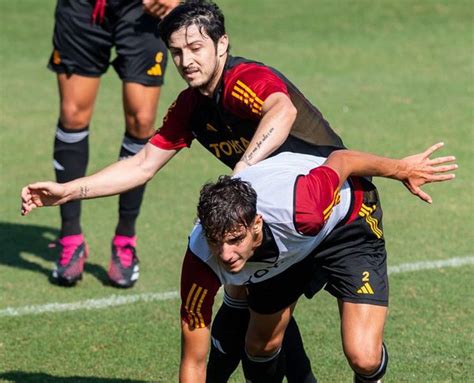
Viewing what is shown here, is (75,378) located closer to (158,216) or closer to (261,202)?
(261,202)

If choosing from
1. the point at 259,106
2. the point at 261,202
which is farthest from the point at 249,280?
the point at 259,106

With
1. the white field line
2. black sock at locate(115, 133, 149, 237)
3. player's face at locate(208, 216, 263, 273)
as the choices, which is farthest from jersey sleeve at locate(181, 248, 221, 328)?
black sock at locate(115, 133, 149, 237)

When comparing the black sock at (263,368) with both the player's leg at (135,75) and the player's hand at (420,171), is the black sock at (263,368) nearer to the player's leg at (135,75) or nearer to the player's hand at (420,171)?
the player's hand at (420,171)

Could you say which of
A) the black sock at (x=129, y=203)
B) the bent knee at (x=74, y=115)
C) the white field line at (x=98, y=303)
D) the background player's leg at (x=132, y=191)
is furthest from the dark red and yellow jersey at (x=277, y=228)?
the bent knee at (x=74, y=115)

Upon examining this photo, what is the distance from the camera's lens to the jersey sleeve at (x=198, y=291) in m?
4.95

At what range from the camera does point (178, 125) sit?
18.4ft

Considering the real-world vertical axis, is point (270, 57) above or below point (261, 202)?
below

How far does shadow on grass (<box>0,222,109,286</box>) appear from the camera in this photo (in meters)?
7.82

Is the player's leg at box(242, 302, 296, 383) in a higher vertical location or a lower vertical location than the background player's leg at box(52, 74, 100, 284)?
higher

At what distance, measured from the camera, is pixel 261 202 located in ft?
15.8

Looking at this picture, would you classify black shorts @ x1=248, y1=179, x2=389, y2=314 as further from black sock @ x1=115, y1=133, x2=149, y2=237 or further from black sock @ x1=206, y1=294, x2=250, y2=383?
black sock @ x1=115, y1=133, x2=149, y2=237

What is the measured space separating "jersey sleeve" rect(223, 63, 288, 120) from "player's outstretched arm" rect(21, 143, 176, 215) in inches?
20.3

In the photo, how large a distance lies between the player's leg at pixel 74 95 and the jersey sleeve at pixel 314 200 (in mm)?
2980

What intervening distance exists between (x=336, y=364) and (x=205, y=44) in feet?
6.31
